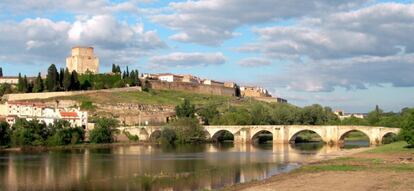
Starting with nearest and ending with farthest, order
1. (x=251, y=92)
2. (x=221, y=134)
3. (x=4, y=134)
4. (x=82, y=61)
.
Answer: (x=4, y=134) < (x=221, y=134) < (x=82, y=61) < (x=251, y=92)

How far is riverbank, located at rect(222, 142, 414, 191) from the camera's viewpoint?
25.6m

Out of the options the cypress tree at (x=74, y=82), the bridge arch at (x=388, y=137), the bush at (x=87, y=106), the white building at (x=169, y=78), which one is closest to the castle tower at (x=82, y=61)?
the white building at (x=169, y=78)

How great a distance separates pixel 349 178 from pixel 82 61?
9553 centimetres

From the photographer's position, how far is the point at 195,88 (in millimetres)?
123438

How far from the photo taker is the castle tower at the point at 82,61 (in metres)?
119

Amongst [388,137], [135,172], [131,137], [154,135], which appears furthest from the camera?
[154,135]

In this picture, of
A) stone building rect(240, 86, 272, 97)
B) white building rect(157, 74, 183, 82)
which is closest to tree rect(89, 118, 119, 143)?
white building rect(157, 74, 183, 82)

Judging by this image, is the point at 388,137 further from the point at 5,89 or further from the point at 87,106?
the point at 5,89

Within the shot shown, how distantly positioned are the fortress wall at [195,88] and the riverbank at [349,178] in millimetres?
80714

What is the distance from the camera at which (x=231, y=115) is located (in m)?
85.5

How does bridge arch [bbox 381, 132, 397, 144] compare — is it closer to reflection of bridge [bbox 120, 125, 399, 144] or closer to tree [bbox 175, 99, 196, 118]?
reflection of bridge [bbox 120, 125, 399, 144]

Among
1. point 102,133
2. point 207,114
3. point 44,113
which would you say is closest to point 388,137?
point 207,114

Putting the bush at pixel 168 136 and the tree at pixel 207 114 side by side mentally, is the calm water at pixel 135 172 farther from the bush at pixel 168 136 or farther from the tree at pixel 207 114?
the tree at pixel 207 114

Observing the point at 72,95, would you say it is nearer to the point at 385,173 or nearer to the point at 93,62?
the point at 93,62
